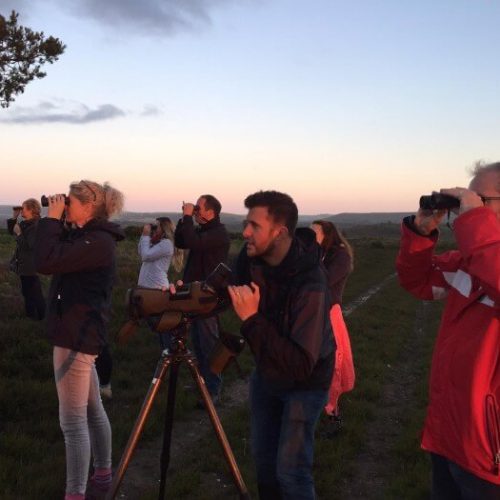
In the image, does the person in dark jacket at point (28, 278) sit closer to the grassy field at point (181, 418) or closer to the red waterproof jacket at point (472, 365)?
the grassy field at point (181, 418)

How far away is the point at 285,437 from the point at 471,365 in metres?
1.21

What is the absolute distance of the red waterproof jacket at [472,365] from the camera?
100.0 inches

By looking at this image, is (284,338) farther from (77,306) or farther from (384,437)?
(384,437)

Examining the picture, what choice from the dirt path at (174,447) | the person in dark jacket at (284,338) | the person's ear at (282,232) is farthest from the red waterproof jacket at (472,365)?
the dirt path at (174,447)

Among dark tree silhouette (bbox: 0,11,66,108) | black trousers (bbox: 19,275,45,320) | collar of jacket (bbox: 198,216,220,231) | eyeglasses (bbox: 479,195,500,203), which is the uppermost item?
dark tree silhouette (bbox: 0,11,66,108)

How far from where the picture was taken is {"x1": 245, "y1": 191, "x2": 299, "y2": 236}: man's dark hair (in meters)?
3.31

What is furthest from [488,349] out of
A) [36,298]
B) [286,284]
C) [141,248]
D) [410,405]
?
[36,298]

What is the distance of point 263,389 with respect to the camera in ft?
11.5

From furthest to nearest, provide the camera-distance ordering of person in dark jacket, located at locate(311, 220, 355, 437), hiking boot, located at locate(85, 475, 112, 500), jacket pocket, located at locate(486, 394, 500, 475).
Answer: person in dark jacket, located at locate(311, 220, 355, 437) < hiking boot, located at locate(85, 475, 112, 500) < jacket pocket, located at locate(486, 394, 500, 475)

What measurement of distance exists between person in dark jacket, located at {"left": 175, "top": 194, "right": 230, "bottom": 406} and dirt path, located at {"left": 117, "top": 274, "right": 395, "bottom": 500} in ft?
1.14

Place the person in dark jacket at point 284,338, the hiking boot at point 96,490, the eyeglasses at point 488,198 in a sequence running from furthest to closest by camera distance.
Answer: the hiking boot at point 96,490, the person in dark jacket at point 284,338, the eyeglasses at point 488,198

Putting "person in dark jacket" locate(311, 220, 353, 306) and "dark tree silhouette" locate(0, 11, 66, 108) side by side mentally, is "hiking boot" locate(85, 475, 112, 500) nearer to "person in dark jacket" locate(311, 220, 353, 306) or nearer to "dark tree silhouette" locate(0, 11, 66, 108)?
"person in dark jacket" locate(311, 220, 353, 306)

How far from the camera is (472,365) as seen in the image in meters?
2.61

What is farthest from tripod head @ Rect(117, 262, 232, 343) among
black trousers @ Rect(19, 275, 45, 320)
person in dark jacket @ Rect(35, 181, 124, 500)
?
black trousers @ Rect(19, 275, 45, 320)
